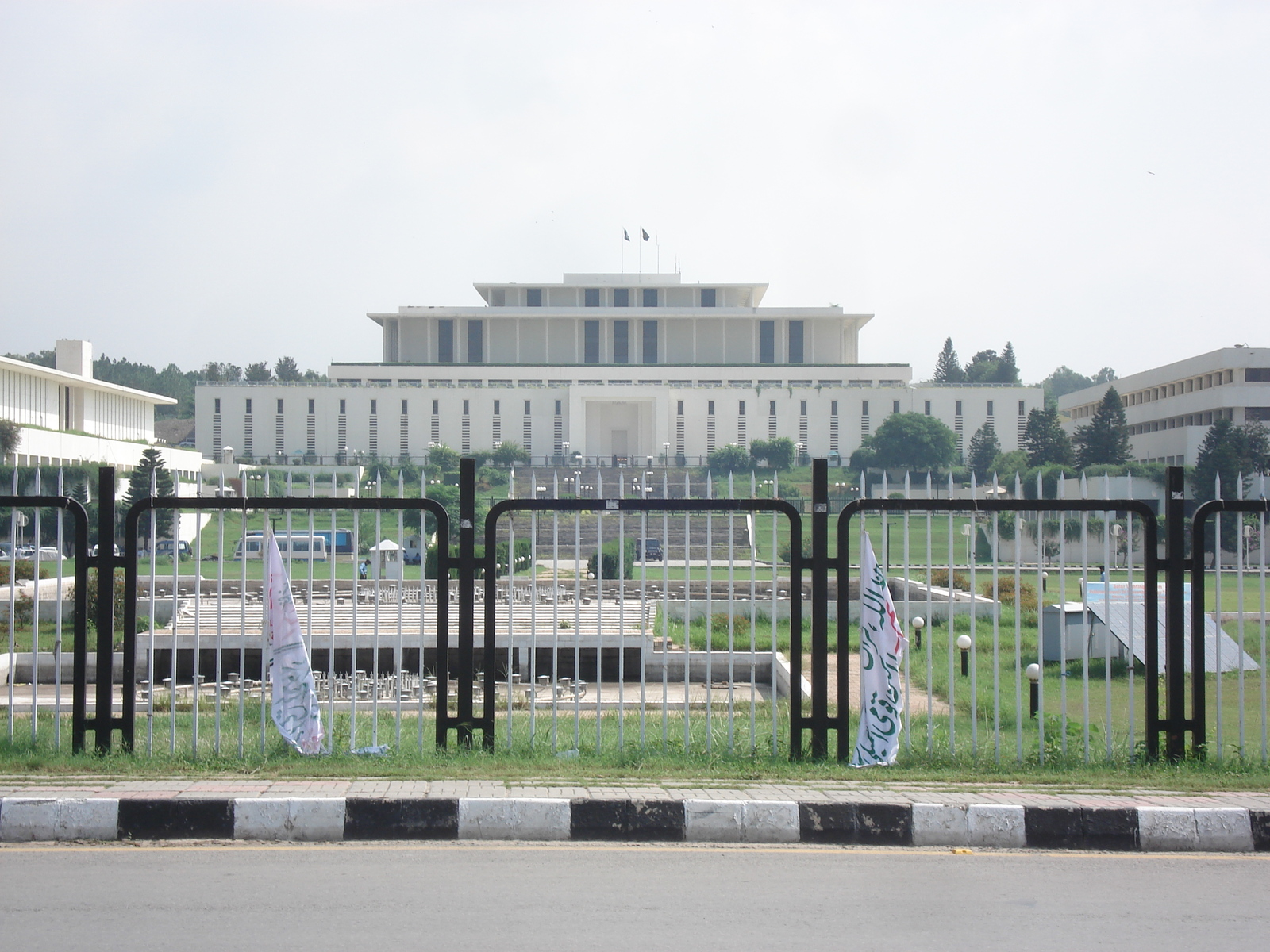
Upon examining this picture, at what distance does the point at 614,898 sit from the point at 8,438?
1852 inches

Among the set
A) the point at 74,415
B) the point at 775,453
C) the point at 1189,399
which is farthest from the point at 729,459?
the point at 74,415

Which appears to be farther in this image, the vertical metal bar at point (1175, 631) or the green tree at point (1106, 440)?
the green tree at point (1106, 440)

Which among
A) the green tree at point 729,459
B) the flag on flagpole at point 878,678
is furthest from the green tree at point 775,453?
the flag on flagpole at point 878,678

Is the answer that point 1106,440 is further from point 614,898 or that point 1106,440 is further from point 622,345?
point 614,898

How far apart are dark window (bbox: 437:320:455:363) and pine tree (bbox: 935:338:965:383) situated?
3824 centimetres

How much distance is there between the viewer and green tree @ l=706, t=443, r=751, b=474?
63562 millimetres

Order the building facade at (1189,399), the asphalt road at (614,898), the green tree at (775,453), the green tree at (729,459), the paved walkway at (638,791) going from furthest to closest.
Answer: the green tree at (729,459), the green tree at (775,453), the building facade at (1189,399), the paved walkway at (638,791), the asphalt road at (614,898)

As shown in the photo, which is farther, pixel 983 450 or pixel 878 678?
pixel 983 450

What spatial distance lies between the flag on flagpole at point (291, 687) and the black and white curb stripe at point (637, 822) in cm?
82

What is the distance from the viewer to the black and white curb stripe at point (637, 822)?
14.1ft

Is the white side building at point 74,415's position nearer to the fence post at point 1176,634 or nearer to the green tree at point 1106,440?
the green tree at point 1106,440

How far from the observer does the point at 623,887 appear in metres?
Answer: 3.78

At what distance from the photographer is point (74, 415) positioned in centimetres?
5675

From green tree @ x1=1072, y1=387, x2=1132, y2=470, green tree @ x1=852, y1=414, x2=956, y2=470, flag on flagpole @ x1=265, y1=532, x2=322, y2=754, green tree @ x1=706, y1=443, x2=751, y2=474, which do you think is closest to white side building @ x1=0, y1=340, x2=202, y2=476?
green tree @ x1=706, y1=443, x2=751, y2=474
